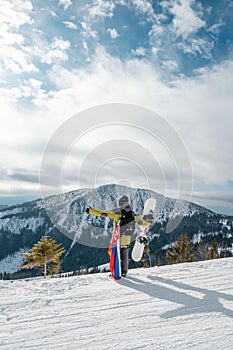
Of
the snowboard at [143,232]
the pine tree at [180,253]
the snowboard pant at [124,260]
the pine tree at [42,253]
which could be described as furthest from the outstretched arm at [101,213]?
the pine tree at [180,253]

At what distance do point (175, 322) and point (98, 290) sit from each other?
2.42 m

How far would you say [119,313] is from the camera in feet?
15.9

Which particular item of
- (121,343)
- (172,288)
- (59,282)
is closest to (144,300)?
(172,288)

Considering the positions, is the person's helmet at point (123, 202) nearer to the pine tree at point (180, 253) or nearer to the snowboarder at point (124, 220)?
the snowboarder at point (124, 220)

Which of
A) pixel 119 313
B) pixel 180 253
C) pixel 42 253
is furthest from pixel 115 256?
pixel 180 253

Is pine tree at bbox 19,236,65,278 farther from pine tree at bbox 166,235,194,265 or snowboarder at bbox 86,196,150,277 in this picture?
snowboarder at bbox 86,196,150,277

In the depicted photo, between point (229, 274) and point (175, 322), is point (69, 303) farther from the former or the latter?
point (229, 274)

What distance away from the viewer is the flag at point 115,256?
7543 mm

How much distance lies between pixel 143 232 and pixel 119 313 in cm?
456

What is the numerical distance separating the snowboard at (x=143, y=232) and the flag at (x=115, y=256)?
1.21 metres

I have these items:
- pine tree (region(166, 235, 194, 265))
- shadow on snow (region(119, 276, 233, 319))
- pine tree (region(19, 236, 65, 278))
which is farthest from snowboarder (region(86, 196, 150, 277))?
pine tree (region(166, 235, 194, 265))

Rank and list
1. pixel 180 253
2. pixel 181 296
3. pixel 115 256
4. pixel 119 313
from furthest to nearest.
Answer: pixel 180 253, pixel 115 256, pixel 181 296, pixel 119 313

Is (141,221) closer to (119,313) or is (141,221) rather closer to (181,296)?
(181,296)

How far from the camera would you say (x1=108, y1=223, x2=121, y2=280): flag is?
24.7ft
